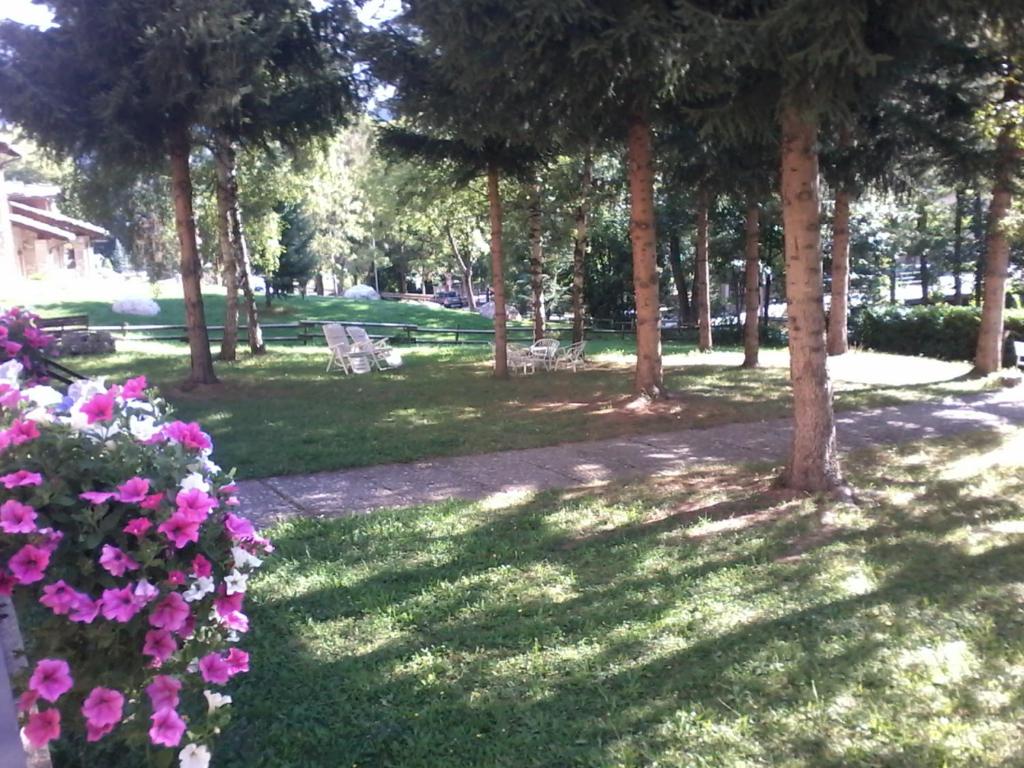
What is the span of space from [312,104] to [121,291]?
3026 centimetres

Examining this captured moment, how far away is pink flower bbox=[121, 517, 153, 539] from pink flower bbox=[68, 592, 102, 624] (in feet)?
0.64

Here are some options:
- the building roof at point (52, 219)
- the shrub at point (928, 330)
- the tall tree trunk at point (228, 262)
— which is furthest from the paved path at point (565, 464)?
the building roof at point (52, 219)

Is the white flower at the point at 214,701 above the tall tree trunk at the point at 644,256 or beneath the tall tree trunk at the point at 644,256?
beneath

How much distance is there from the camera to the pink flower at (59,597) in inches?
91.4

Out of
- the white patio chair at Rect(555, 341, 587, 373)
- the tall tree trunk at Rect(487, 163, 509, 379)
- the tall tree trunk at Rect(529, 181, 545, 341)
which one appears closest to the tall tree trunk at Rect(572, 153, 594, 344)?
the tall tree trunk at Rect(529, 181, 545, 341)

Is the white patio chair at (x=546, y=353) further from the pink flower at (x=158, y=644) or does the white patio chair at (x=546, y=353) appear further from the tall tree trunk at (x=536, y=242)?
the pink flower at (x=158, y=644)

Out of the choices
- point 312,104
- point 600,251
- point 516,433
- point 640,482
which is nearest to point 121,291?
point 600,251

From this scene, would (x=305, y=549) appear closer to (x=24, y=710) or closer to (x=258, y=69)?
(x=24, y=710)

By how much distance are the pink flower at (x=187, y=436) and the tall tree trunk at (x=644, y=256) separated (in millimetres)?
9234

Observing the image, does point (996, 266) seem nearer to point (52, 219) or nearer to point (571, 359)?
point (571, 359)

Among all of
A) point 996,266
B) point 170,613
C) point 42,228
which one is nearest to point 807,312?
point 170,613

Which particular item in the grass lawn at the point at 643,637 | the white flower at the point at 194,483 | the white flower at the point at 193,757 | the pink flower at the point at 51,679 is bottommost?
the grass lawn at the point at 643,637

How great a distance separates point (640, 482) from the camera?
A: 7848 millimetres

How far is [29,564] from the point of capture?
90.7 inches
